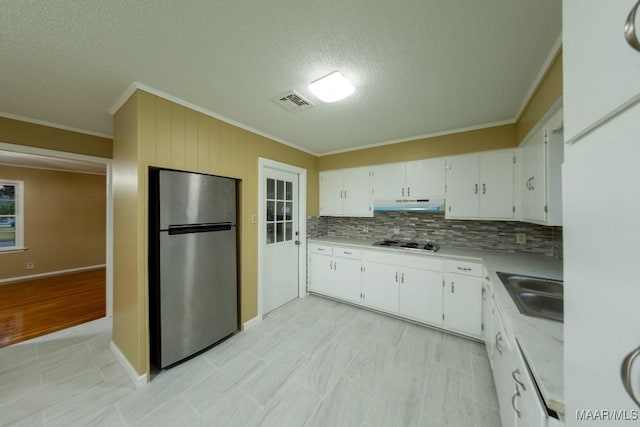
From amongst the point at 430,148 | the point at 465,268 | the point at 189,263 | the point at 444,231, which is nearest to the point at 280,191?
the point at 189,263

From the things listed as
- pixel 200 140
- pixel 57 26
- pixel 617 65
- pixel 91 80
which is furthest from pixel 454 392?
pixel 91 80

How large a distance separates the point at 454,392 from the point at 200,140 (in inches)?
122

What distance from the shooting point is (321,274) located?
3402 millimetres

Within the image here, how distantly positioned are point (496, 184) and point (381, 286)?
1.80 m

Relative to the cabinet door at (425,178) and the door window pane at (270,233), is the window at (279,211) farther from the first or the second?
the cabinet door at (425,178)

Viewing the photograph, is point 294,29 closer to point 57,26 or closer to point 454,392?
point 57,26

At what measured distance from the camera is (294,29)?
122 centimetres

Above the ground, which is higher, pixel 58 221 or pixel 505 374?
pixel 58 221

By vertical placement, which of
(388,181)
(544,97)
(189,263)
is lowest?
(189,263)

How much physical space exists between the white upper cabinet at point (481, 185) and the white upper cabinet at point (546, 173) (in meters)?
Result: 0.38

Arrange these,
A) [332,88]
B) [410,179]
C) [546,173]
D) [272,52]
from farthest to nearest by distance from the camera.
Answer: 1. [410,179]
2. [332,88]
3. [546,173]
4. [272,52]

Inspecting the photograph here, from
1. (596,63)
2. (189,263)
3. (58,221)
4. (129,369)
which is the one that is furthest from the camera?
(58,221)

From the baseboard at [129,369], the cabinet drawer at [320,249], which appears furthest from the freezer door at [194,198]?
the cabinet drawer at [320,249]

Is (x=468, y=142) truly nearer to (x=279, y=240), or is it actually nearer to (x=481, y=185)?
(x=481, y=185)
